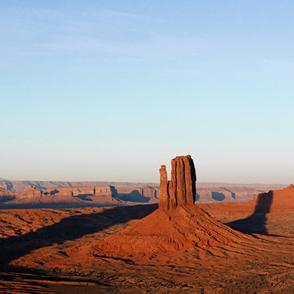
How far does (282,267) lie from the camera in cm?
4144

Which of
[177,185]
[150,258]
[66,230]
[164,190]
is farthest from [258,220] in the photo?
[150,258]

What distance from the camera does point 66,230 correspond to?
6769 cm

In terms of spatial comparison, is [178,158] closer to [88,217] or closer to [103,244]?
[103,244]

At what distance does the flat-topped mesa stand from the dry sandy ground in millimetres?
1177

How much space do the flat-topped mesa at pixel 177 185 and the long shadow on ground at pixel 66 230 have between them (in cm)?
1341

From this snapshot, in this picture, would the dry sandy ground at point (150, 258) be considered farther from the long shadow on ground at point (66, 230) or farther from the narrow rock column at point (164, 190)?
the narrow rock column at point (164, 190)

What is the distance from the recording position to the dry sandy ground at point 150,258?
115 ft

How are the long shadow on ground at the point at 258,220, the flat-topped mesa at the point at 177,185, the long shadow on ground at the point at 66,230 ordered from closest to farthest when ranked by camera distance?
the flat-topped mesa at the point at 177,185 < the long shadow on ground at the point at 66,230 < the long shadow on ground at the point at 258,220

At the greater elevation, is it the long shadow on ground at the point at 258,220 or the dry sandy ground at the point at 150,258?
the long shadow on ground at the point at 258,220

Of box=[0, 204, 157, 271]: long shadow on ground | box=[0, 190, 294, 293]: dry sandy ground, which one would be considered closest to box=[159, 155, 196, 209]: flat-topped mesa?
box=[0, 190, 294, 293]: dry sandy ground

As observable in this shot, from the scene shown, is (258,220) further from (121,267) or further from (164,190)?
(121,267)

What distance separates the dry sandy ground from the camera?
35.2m

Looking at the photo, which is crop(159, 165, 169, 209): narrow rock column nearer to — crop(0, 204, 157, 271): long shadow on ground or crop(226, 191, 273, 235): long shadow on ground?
crop(0, 204, 157, 271): long shadow on ground

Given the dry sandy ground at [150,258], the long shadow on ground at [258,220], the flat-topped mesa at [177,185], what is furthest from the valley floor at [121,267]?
the flat-topped mesa at [177,185]
